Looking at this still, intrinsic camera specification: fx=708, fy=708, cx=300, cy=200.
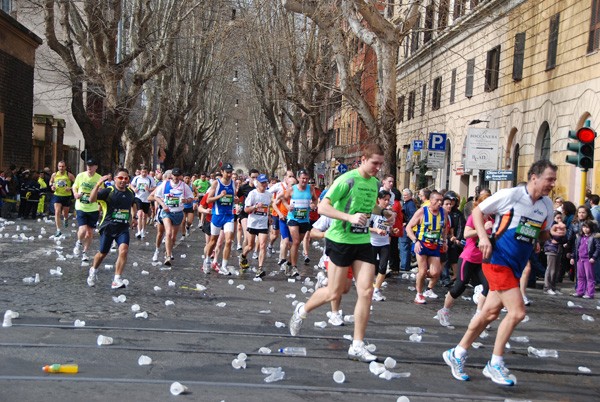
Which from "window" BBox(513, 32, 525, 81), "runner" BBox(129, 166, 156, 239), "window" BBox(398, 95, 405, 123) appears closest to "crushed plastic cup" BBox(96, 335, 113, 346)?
"runner" BBox(129, 166, 156, 239)

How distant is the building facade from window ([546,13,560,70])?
28mm

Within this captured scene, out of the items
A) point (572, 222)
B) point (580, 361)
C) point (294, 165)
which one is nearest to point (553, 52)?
point (572, 222)

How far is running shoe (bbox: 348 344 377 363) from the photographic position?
6145mm

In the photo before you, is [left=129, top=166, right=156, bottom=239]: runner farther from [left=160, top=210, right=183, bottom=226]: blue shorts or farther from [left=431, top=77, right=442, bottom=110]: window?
[left=431, top=77, right=442, bottom=110]: window

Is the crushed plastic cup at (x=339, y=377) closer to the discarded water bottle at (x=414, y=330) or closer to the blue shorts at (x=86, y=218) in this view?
the discarded water bottle at (x=414, y=330)

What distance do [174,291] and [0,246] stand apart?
6419mm

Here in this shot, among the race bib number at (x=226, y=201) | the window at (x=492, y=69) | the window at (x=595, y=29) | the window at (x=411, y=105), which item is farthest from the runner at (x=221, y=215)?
the window at (x=411, y=105)

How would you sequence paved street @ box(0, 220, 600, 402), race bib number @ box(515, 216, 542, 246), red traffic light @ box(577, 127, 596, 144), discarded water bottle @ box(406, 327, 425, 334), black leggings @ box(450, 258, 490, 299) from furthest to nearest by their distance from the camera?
red traffic light @ box(577, 127, 596, 144) < black leggings @ box(450, 258, 490, 299) < discarded water bottle @ box(406, 327, 425, 334) < race bib number @ box(515, 216, 542, 246) < paved street @ box(0, 220, 600, 402)

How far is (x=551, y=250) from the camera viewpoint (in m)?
12.4

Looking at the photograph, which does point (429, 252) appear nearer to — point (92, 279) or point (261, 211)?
point (261, 211)

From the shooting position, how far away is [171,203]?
1292 cm

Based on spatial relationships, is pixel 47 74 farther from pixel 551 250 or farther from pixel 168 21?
pixel 551 250

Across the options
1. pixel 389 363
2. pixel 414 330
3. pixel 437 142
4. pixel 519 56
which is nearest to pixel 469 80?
pixel 519 56

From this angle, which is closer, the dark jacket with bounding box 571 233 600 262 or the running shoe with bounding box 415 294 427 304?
the running shoe with bounding box 415 294 427 304
